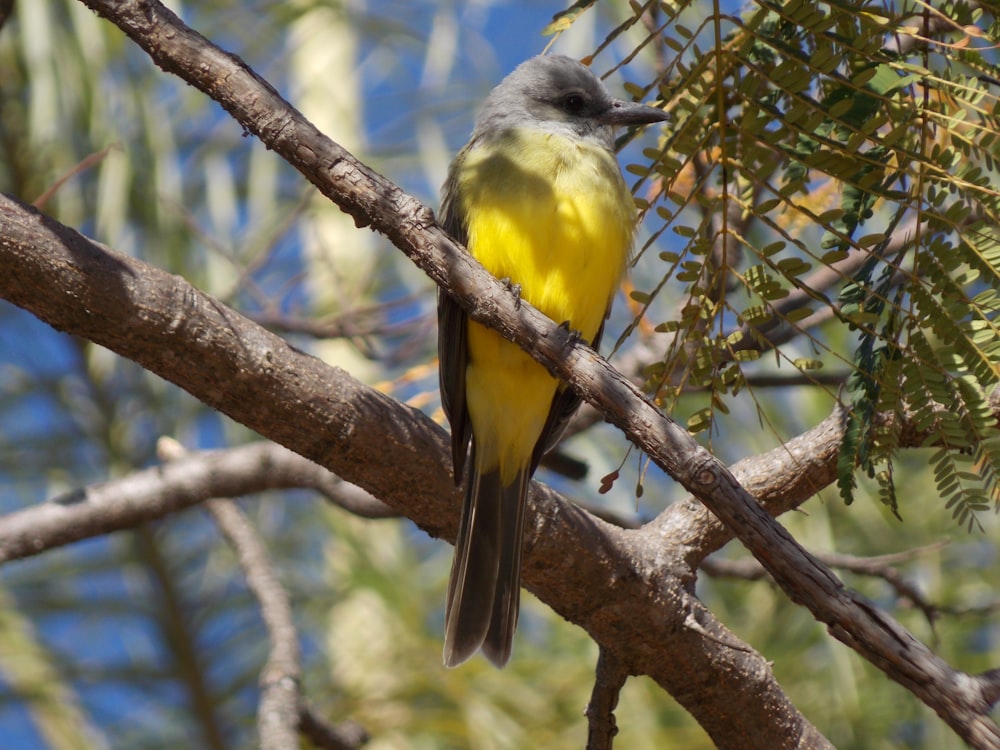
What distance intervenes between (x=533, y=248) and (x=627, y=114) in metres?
0.81

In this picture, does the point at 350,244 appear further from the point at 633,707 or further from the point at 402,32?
the point at 633,707

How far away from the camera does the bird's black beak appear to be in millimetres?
3844

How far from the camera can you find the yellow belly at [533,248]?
11.3ft

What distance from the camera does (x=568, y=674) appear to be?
495 cm

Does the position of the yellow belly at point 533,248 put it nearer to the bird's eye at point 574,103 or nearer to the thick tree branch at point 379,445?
the bird's eye at point 574,103

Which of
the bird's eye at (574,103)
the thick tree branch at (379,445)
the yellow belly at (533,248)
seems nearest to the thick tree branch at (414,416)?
the thick tree branch at (379,445)

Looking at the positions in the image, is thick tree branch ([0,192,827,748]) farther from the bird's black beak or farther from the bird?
the bird's black beak

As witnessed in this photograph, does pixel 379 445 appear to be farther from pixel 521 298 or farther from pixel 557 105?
pixel 557 105

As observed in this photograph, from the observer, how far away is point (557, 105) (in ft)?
13.8

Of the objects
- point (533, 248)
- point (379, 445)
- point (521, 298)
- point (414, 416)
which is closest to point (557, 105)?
point (533, 248)

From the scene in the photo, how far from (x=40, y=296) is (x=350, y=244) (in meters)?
4.50

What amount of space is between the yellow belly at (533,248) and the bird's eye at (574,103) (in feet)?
1.20

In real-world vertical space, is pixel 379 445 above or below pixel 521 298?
below

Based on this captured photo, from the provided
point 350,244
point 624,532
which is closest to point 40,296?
point 624,532
